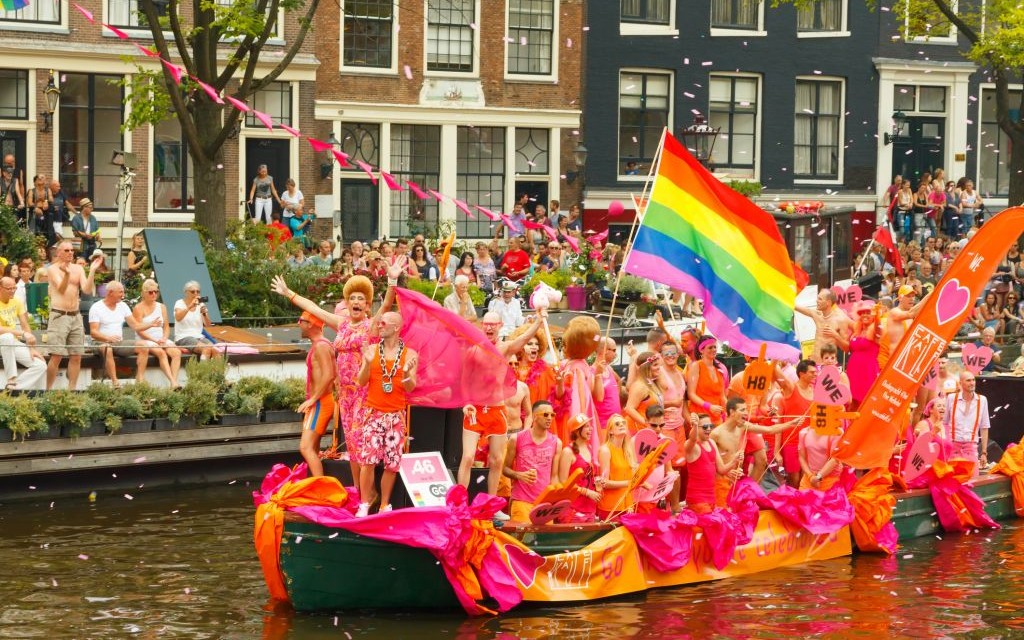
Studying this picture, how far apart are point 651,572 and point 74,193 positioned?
1784 centimetres

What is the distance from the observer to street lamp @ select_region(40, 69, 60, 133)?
2759 centimetres

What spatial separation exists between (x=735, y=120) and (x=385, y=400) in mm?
24226

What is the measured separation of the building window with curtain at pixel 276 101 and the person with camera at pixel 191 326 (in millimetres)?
11437

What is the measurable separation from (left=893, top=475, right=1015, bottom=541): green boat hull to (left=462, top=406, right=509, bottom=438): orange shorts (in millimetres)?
4667

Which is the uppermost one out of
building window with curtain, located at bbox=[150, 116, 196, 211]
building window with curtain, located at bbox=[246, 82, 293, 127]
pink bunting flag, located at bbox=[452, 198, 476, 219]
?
building window with curtain, located at bbox=[246, 82, 293, 127]

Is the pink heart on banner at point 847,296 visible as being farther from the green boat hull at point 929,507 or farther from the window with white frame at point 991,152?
the window with white frame at point 991,152

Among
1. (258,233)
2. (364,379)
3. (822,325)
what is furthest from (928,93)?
(364,379)

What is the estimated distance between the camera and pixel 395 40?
3155cm

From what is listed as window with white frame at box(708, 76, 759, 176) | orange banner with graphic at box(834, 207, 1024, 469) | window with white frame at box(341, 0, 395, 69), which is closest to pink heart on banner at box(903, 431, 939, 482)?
orange banner with graphic at box(834, 207, 1024, 469)

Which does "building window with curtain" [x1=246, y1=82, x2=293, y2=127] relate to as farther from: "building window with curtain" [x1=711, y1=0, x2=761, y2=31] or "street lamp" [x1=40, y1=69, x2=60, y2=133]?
"building window with curtain" [x1=711, y1=0, x2=761, y2=31]

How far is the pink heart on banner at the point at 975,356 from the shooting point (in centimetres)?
1677

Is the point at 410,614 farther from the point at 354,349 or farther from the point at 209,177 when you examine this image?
the point at 209,177

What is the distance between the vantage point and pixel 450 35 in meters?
32.1

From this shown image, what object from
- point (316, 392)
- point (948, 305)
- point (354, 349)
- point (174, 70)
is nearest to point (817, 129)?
point (174, 70)
